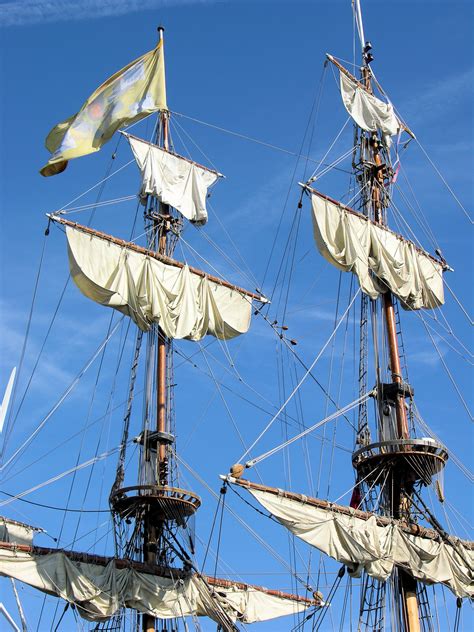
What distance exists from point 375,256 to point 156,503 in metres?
14.2

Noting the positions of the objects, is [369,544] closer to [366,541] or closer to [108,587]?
[366,541]

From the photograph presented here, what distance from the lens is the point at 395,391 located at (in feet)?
144

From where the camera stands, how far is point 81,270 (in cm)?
4297

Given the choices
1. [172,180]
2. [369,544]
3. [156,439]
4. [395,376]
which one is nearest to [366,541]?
[369,544]

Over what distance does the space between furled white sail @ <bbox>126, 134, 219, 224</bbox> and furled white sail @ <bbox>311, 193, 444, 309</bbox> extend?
5.74 metres

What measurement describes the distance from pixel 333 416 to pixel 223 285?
26.5 feet

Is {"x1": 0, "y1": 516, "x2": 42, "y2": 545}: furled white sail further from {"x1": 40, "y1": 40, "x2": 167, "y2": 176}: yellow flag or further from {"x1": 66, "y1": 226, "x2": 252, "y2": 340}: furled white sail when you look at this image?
{"x1": 40, "y1": 40, "x2": 167, "y2": 176}: yellow flag

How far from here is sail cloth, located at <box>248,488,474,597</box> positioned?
127ft

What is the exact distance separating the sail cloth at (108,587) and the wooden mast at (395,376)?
6.68m

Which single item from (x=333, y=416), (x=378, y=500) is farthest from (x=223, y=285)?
(x=378, y=500)

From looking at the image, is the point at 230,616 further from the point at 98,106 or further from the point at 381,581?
the point at 98,106

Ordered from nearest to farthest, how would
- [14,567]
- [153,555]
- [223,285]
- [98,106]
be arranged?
[14,567] → [153,555] → [98,106] → [223,285]

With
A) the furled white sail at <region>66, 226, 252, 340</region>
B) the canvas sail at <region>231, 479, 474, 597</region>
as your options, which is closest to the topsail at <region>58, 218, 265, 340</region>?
the furled white sail at <region>66, 226, 252, 340</region>

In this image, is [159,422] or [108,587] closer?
[108,587]
